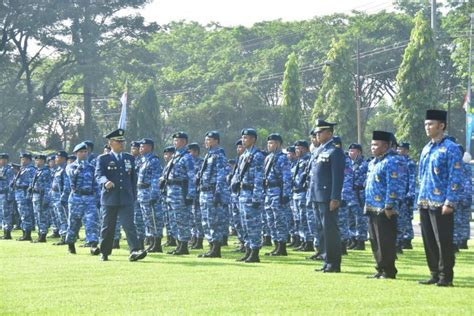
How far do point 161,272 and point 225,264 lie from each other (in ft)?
5.08

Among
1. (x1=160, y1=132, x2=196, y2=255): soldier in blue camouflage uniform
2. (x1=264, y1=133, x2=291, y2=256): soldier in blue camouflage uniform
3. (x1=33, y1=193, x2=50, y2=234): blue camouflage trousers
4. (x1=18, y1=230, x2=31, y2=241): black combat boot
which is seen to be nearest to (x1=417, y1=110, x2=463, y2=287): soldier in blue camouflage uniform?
(x1=264, y1=133, x2=291, y2=256): soldier in blue camouflage uniform

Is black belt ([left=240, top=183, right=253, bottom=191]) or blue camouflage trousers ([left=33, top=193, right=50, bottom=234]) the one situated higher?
black belt ([left=240, top=183, right=253, bottom=191])

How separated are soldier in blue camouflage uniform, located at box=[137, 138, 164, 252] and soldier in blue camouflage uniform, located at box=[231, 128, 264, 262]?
316cm

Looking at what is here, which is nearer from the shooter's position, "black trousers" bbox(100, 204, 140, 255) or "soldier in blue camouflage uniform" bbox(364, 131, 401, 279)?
"soldier in blue camouflage uniform" bbox(364, 131, 401, 279)

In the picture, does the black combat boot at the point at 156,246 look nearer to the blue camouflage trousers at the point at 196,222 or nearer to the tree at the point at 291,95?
the blue camouflage trousers at the point at 196,222

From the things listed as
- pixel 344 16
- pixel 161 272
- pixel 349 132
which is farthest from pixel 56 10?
pixel 161 272

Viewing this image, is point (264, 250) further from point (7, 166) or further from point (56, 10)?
point (56, 10)

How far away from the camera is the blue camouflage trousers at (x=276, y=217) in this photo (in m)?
16.9

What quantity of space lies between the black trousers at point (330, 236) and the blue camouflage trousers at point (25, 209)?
1138cm

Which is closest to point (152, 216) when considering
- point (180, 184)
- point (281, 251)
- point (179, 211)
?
point (179, 211)

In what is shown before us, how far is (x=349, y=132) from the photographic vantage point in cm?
5866

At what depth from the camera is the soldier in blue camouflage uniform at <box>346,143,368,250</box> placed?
1820cm

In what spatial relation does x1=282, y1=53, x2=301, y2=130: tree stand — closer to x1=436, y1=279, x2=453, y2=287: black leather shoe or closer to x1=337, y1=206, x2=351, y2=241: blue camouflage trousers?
x1=337, y1=206, x2=351, y2=241: blue camouflage trousers

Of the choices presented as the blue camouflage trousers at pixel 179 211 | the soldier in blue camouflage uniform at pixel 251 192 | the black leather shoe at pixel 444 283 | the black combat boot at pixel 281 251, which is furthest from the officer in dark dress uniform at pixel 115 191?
the black leather shoe at pixel 444 283
